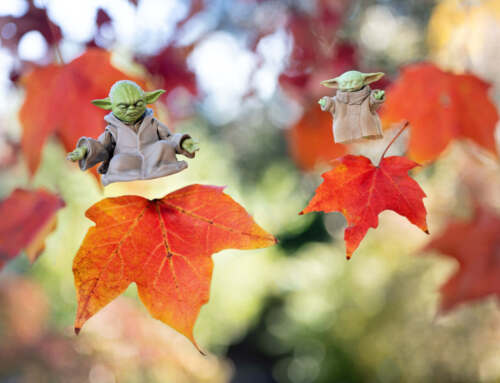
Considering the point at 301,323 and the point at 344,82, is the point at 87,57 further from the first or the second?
the point at 301,323

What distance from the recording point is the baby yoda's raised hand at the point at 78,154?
39 cm

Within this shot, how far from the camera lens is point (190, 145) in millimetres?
419

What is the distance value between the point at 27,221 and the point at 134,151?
425 millimetres

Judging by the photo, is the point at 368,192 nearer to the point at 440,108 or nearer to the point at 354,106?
the point at 354,106

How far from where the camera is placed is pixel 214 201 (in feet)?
1.53

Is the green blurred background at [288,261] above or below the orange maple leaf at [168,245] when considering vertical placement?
below

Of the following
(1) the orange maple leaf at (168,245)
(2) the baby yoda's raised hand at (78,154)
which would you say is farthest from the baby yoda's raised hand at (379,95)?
(2) the baby yoda's raised hand at (78,154)

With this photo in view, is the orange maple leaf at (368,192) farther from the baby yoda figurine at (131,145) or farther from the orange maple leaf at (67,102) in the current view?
the orange maple leaf at (67,102)

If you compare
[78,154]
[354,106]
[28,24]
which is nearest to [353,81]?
[354,106]

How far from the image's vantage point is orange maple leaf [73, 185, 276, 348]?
453 mm

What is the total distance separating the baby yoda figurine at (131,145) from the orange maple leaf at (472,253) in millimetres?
983

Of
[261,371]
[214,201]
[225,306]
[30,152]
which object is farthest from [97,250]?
[261,371]

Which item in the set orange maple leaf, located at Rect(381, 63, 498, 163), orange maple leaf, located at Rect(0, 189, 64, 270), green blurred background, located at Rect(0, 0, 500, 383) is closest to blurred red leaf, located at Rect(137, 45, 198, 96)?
green blurred background, located at Rect(0, 0, 500, 383)

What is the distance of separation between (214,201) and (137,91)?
0.14 metres
